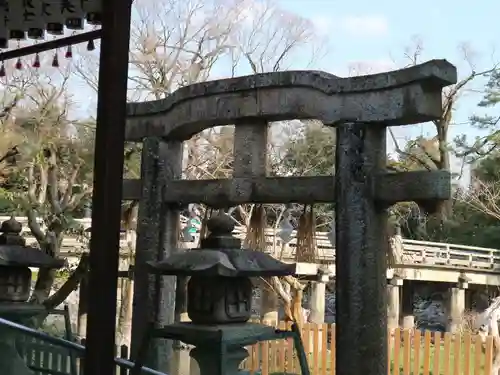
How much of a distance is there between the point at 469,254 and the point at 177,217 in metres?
18.9

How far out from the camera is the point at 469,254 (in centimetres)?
2292

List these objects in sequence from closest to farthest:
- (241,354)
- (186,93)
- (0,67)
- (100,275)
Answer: (100,275), (241,354), (0,67), (186,93)

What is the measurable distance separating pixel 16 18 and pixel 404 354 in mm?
6255

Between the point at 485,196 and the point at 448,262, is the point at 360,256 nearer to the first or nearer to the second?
the point at 485,196

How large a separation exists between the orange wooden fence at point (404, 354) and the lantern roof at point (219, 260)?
4.44 m

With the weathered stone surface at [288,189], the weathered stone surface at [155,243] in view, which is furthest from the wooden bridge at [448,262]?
the weathered stone surface at [288,189]

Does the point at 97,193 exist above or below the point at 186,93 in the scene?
below

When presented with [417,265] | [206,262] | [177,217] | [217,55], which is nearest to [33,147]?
[217,55]

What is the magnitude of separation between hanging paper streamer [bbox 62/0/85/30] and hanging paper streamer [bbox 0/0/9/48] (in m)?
0.57

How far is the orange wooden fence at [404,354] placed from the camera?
7633 mm

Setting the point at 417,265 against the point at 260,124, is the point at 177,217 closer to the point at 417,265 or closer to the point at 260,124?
the point at 260,124

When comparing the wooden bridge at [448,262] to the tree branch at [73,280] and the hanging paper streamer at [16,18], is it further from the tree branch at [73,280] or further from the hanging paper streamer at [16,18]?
the hanging paper streamer at [16,18]

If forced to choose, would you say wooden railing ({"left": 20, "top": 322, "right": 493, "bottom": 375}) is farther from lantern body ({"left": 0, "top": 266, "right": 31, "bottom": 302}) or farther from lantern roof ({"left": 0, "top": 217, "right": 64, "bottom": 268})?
lantern roof ({"left": 0, "top": 217, "right": 64, "bottom": 268})

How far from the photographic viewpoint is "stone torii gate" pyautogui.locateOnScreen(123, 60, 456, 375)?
509 cm
